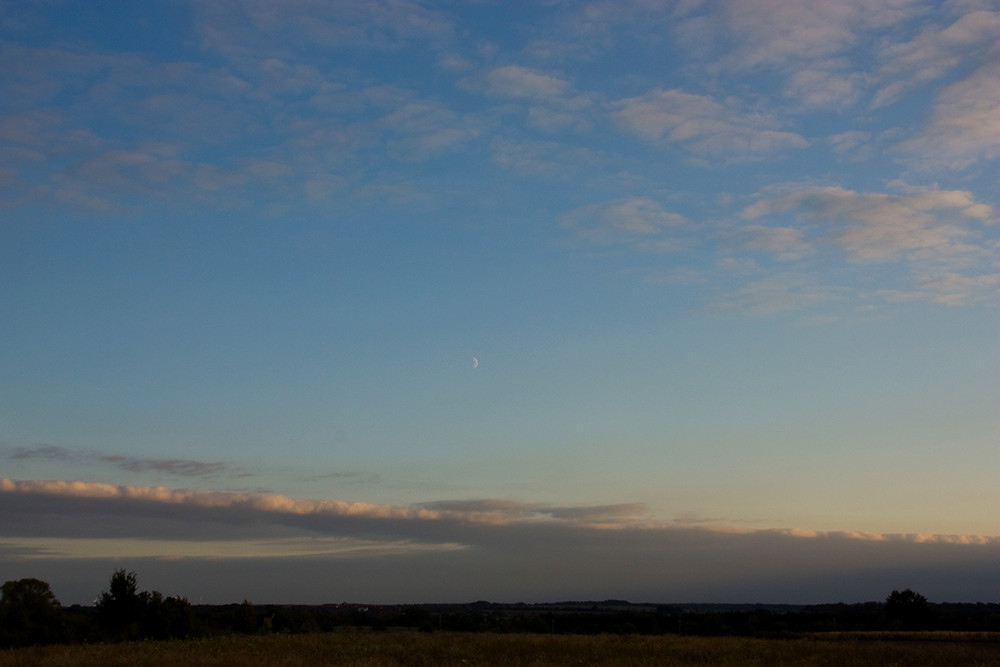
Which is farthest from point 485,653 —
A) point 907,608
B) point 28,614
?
point 907,608

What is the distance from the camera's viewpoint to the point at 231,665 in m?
22.4

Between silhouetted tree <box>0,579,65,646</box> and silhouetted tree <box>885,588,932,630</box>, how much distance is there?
64647 millimetres

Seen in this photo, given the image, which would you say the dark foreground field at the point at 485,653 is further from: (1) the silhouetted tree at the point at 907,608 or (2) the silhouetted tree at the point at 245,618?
(1) the silhouetted tree at the point at 907,608

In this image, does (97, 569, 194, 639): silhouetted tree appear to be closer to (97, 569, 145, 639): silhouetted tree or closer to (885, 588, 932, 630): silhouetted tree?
→ (97, 569, 145, 639): silhouetted tree

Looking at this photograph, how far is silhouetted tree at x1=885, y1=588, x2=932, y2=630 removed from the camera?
238ft

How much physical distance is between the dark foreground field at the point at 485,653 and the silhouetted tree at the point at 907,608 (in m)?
46.6

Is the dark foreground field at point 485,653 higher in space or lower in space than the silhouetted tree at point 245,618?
higher

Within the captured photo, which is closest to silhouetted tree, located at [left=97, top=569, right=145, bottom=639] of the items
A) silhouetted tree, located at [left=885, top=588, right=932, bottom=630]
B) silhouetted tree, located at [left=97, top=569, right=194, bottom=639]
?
silhouetted tree, located at [left=97, top=569, right=194, bottom=639]

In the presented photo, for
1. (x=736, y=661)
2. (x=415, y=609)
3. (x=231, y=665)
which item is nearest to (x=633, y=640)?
(x=736, y=661)

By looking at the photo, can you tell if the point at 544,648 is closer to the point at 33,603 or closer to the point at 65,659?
the point at 65,659

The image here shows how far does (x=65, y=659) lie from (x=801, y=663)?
2155 centimetres

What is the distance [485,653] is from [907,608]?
197ft

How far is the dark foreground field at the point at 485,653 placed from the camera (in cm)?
2423

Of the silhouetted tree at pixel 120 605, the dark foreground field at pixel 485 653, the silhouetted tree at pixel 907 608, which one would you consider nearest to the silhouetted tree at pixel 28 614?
the silhouetted tree at pixel 120 605
